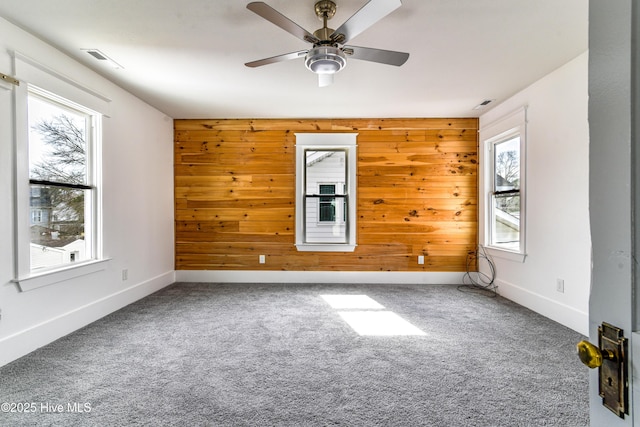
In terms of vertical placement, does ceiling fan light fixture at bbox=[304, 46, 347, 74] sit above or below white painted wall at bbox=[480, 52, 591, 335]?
above

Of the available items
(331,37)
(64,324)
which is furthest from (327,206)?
(64,324)

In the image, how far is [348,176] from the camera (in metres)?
4.64

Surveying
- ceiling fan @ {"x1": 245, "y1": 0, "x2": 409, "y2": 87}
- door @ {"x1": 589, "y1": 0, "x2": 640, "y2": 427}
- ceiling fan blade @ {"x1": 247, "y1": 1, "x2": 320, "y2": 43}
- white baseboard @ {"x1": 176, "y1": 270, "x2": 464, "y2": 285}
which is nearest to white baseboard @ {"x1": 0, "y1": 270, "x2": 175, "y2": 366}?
white baseboard @ {"x1": 176, "y1": 270, "x2": 464, "y2": 285}

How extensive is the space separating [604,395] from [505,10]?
2470 millimetres

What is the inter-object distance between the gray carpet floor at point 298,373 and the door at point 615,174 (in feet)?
4.67

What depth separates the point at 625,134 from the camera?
49 cm

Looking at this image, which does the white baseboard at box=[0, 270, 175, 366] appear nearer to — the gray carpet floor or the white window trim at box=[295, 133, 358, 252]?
the gray carpet floor

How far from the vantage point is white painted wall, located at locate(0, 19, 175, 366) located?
2.25 m

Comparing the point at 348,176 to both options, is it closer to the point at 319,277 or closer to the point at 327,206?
the point at 327,206

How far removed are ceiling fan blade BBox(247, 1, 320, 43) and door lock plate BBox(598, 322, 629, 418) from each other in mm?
1889

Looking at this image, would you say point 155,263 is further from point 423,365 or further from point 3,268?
point 423,365

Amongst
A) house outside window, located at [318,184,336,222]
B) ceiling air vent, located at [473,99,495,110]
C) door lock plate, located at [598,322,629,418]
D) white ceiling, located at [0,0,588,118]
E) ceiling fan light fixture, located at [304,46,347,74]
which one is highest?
white ceiling, located at [0,0,588,118]

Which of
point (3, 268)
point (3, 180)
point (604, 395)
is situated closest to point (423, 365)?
point (604, 395)

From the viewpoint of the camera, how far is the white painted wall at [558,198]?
2.77 meters
